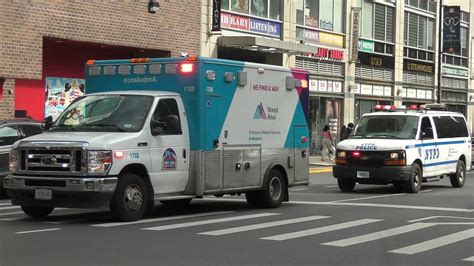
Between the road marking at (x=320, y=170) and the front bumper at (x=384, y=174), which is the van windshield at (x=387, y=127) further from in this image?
A: the road marking at (x=320, y=170)

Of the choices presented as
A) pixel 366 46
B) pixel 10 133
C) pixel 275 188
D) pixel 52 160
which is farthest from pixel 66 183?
pixel 366 46

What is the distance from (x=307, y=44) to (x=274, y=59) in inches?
76.2

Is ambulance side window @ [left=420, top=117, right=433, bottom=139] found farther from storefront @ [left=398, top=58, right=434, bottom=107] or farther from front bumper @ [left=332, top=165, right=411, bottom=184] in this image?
storefront @ [left=398, top=58, right=434, bottom=107]

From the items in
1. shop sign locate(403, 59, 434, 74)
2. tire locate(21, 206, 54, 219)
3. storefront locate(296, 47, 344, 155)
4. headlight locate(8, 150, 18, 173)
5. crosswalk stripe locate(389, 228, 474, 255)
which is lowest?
crosswalk stripe locate(389, 228, 474, 255)

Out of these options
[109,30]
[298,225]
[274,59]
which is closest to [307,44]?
[274,59]

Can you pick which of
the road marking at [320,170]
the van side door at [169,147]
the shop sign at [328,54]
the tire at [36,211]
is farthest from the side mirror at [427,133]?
the shop sign at [328,54]

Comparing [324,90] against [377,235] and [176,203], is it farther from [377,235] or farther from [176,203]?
[377,235]

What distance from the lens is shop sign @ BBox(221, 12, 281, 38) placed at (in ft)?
91.4

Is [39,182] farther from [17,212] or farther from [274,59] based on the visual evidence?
[274,59]

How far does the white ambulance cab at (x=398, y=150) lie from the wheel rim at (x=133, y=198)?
7.55 meters

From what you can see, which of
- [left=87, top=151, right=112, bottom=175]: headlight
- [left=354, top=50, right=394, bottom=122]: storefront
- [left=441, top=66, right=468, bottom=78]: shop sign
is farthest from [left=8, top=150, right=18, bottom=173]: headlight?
[left=441, top=66, right=468, bottom=78]: shop sign

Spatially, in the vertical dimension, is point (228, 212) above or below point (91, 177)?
below

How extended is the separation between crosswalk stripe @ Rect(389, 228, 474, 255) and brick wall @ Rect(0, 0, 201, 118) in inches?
594

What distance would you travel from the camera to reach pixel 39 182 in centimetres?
1030
